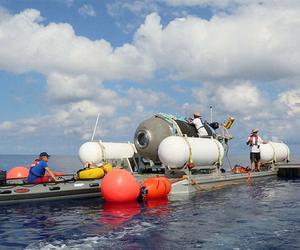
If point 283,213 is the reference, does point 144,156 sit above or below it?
above

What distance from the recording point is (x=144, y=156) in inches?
926

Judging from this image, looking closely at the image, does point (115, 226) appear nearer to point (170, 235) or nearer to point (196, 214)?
point (170, 235)

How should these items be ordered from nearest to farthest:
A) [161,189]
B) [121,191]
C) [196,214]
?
[196,214] → [121,191] → [161,189]

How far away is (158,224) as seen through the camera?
13008 mm

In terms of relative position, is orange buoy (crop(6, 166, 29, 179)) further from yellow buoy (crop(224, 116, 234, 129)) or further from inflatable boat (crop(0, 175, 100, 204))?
yellow buoy (crop(224, 116, 234, 129))

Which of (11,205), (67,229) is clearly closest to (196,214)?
(67,229)

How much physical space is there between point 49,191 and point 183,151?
6.71 meters

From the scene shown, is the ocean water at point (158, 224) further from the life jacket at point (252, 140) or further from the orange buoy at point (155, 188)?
the life jacket at point (252, 140)

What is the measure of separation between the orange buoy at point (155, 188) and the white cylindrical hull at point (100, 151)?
5236mm

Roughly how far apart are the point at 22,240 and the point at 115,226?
2.86m

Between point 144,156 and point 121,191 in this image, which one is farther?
point 144,156

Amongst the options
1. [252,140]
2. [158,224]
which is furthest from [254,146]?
[158,224]

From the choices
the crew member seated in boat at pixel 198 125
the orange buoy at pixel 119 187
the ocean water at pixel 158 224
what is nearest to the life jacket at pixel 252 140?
the crew member seated in boat at pixel 198 125

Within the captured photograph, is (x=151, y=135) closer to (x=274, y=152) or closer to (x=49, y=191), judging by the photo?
(x=49, y=191)
